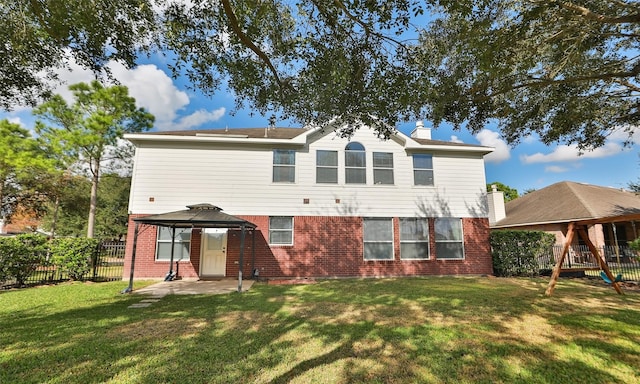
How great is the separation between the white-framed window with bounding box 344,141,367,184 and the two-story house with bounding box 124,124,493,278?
0.14ft

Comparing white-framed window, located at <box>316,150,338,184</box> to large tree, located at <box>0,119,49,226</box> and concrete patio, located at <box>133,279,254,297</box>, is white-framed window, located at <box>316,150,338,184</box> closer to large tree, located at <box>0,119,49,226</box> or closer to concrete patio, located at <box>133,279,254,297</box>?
concrete patio, located at <box>133,279,254,297</box>

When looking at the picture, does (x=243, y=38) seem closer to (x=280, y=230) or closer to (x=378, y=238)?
(x=280, y=230)

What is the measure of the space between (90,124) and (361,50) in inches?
783

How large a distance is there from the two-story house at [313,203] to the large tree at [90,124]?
409 inches

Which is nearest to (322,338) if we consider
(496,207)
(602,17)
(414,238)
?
(602,17)

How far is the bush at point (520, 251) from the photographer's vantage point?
12.9 m

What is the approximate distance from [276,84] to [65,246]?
985 centimetres

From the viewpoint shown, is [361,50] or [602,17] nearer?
[602,17]

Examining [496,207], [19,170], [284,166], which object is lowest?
[496,207]

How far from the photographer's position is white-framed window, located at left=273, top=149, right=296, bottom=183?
1248 centimetres

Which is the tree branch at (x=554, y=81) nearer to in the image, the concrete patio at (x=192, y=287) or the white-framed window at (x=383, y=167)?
the white-framed window at (x=383, y=167)

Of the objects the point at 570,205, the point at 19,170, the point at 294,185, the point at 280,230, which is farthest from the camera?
the point at 570,205

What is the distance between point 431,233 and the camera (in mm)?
12906

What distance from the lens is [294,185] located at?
12461mm
